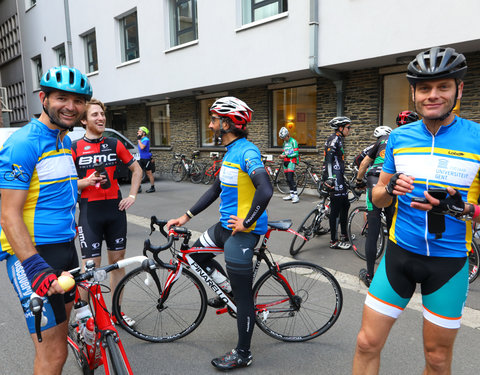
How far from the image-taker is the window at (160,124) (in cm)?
1766

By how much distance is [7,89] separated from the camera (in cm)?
2830

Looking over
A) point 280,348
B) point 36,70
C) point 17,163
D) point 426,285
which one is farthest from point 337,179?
point 36,70

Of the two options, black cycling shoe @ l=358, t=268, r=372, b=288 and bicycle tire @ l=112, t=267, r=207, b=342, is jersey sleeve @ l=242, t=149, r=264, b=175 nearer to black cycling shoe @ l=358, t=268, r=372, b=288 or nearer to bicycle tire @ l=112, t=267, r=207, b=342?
bicycle tire @ l=112, t=267, r=207, b=342

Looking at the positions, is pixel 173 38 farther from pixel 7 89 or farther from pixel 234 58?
pixel 7 89

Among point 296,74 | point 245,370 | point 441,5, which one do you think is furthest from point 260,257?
point 296,74

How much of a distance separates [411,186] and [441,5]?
747 centimetres

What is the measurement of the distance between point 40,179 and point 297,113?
10870mm

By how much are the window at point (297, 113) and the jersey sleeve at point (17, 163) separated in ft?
34.3

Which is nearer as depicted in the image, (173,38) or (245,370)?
(245,370)

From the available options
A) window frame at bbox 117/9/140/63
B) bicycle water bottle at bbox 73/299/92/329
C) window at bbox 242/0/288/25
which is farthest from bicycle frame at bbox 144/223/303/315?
window frame at bbox 117/9/140/63

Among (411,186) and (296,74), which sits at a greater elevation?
Result: (296,74)

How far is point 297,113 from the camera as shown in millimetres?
12195

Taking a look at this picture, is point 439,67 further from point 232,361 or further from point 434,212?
point 232,361

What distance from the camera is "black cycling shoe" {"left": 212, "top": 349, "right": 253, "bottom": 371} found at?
2770 mm
